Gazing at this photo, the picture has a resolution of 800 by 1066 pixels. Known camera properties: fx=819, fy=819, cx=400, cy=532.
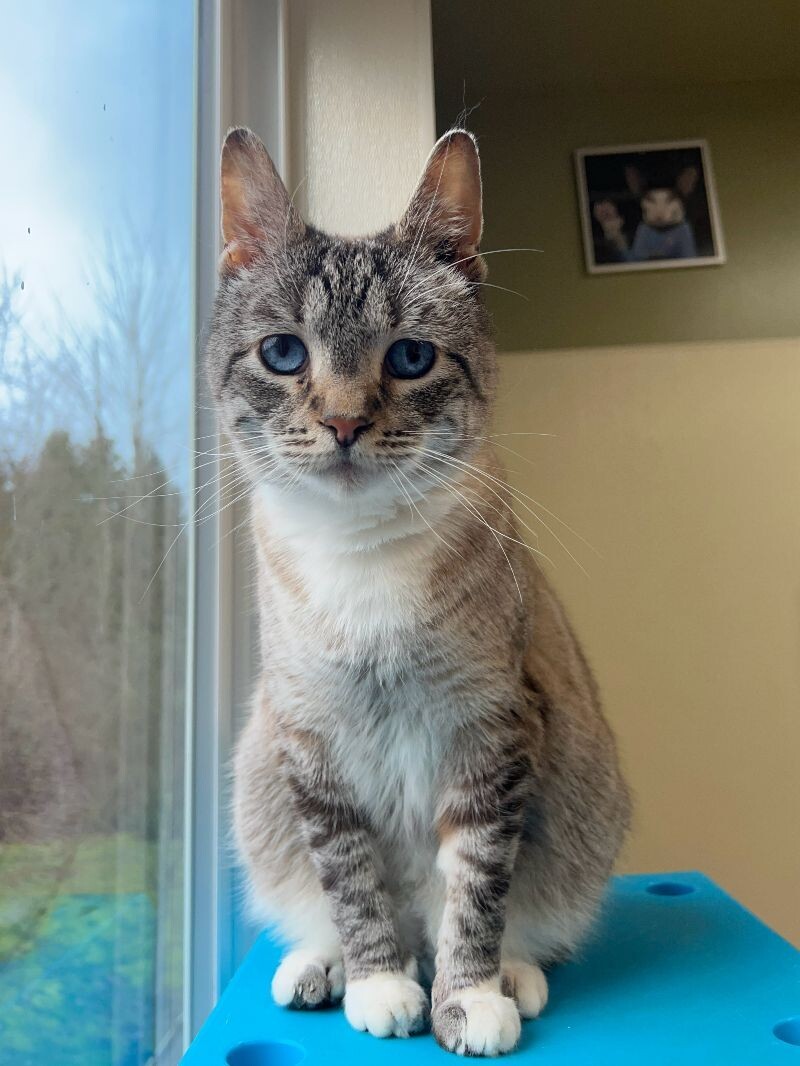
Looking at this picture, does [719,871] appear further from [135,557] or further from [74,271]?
[74,271]

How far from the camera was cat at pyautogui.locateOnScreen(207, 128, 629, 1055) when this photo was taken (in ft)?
3.02

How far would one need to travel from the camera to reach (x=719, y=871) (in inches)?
84.8

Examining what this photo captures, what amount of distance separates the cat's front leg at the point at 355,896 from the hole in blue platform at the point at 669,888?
2.27 feet

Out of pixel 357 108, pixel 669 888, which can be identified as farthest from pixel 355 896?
pixel 357 108

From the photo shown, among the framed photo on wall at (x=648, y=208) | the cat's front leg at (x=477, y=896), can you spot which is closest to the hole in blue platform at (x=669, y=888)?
the cat's front leg at (x=477, y=896)

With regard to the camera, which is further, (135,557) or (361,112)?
(361,112)

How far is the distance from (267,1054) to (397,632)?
1.59 feet

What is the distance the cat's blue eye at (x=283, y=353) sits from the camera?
97 centimetres

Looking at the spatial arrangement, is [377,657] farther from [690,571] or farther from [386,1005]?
[690,571]

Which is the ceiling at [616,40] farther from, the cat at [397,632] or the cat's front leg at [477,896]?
the cat's front leg at [477,896]

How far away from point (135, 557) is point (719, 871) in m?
1.80

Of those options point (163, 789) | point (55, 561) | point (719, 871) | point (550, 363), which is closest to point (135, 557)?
point (55, 561)

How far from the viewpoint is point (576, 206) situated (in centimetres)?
249

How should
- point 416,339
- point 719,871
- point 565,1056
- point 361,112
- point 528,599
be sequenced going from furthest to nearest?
1. point 719,871
2. point 361,112
3. point 528,599
4. point 416,339
5. point 565,1056
